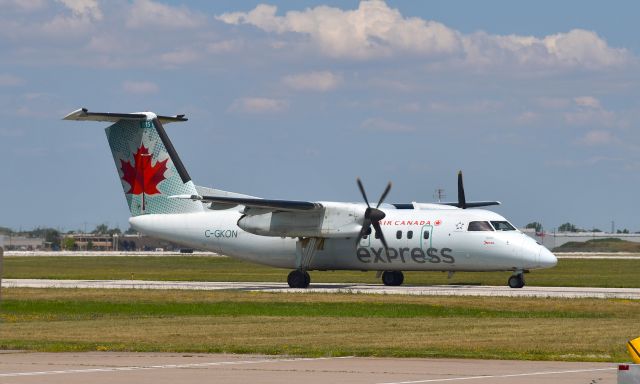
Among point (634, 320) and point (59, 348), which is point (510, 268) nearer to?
point (634, 320)

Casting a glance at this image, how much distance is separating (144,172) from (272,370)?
33.2 m

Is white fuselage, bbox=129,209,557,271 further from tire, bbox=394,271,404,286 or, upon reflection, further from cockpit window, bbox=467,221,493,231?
tire, bbox=394,271,404,286

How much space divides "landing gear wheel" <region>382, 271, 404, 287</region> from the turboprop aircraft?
0.14 ft

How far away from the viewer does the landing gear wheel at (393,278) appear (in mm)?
50750

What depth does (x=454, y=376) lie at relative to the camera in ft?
59.1

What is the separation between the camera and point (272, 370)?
1906 centimetres

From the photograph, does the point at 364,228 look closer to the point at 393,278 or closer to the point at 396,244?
the point at 396,244

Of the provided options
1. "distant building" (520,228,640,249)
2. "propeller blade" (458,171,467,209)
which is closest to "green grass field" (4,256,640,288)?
"propeller blade" (458,171,467,209)

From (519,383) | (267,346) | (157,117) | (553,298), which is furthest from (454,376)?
(157,117)

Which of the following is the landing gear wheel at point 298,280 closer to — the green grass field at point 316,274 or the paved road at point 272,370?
the green grass field at point 316,274

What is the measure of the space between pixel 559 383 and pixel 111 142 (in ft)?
121

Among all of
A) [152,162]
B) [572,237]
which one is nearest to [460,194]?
[152,162]

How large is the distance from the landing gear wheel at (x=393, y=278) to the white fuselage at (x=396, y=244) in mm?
2278

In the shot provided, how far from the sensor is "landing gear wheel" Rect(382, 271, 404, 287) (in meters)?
50.8
